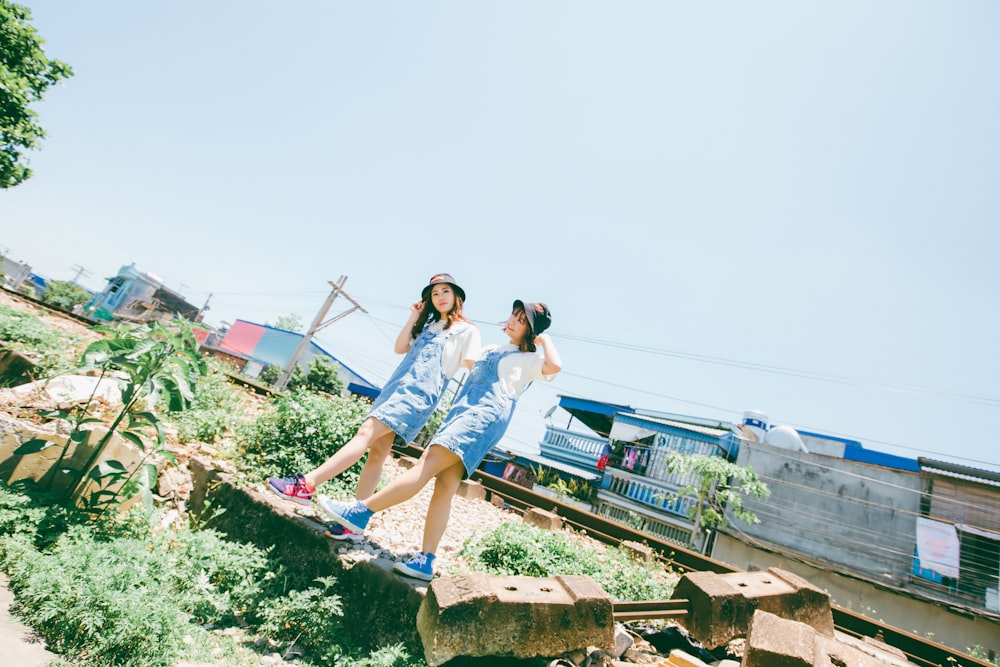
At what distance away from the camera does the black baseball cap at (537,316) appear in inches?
106

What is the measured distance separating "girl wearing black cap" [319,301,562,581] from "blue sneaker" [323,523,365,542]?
6.5 inches

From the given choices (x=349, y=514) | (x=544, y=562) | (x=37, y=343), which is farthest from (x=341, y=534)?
(x=37, y=343)

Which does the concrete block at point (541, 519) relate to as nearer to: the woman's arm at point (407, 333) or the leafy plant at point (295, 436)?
the leafy plant at point (295, 436)

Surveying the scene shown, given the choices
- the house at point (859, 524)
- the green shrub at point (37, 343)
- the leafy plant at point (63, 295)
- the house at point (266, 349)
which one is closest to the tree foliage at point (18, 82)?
the green shrub at point (37, 343)

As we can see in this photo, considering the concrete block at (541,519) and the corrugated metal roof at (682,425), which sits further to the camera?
the corrugated metal roof at (682,425)

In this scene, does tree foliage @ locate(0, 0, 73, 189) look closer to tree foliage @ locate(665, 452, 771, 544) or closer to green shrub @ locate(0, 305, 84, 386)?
green shrub @ locate(0, 305, 84, 386)

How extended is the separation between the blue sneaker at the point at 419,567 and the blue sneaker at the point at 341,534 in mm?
340

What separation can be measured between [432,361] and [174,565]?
170 centimetres

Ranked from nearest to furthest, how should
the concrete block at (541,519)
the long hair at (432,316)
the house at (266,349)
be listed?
the long hair at (432,316)
the concrete block at (541,519)
the house at (266,349)

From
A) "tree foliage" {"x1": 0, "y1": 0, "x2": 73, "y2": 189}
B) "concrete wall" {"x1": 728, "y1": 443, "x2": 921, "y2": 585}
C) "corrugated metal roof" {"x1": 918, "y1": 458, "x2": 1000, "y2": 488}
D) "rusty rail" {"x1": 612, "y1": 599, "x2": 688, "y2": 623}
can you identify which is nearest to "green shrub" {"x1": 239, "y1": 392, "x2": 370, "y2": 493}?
"rusty rail" {"x1": 612, "y1": 599, "x2": 688, "y2": 623}

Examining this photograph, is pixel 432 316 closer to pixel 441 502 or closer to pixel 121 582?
pixel 441 502

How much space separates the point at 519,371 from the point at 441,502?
0.87 m

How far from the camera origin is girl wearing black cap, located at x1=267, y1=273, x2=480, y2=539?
2.44 metres

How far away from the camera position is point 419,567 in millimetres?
2209
